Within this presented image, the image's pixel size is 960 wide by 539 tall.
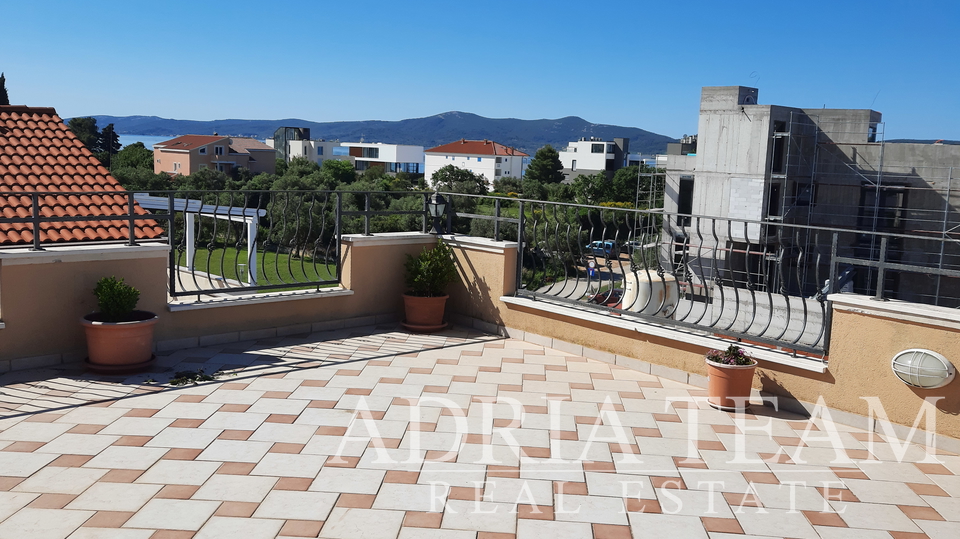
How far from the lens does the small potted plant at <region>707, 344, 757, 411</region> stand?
4.72 meters

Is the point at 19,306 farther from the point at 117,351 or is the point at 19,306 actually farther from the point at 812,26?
the point at 812,26

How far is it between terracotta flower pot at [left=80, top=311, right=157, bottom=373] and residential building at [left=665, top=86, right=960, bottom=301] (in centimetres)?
3648

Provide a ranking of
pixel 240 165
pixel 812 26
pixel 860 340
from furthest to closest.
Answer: pixel 240 165 → pixel 812 26 → pixel 860 340

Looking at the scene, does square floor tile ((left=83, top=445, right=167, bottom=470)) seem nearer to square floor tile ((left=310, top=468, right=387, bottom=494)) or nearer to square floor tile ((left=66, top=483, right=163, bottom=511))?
square floor tile ((left=66, top=483, right=163, bottom=511))

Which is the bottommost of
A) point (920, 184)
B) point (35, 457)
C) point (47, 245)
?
point (35, 457)

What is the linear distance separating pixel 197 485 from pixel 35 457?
980 mm

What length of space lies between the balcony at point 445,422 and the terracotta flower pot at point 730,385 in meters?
0.12

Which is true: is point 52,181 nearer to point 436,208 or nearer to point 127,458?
point 436,208

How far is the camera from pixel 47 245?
5.89 m

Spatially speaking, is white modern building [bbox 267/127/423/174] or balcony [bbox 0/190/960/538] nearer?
balcony [bbox 0/190/960/538]

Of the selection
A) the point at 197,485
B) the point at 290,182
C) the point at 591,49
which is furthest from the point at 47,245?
the point at 591,49

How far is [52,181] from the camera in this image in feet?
23.4

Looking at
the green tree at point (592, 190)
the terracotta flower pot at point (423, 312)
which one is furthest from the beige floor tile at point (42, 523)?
the green tree at point (592, 190)

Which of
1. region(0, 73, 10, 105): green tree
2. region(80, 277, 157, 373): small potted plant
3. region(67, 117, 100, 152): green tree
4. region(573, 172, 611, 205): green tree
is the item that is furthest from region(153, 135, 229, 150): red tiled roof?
region(80, 277, 157, 373): small potted plant
